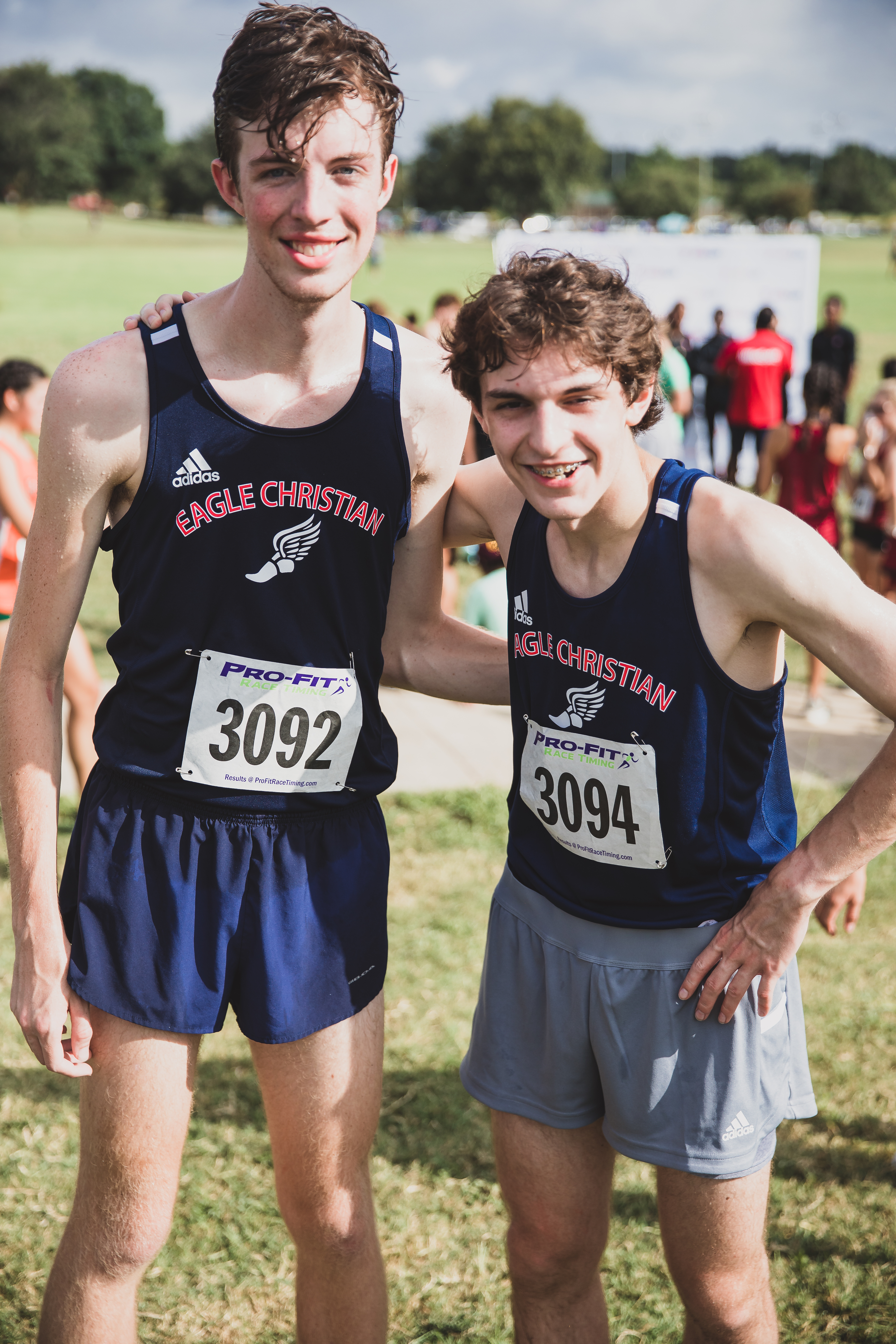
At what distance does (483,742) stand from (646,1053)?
448 centimetres

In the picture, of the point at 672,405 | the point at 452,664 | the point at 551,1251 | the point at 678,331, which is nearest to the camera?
the point at 551,1251

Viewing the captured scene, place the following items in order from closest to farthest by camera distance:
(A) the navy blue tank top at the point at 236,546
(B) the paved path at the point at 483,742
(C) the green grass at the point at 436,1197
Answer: (A) the navy blue tank top at the point at 236,546
(C) the green grass at the point at 436,1197
(B) the paved path at the point at 483,742

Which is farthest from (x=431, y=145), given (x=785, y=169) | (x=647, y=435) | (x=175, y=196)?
(x=647, y=435)

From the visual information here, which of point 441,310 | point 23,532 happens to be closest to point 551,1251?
point 23,532

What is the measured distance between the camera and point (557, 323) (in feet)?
6.34

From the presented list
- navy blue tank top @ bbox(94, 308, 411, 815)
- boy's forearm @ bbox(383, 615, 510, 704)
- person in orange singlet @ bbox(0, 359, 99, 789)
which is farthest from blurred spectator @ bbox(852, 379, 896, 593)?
navy blue tank top @ bbox(94, 308, 411, 815)

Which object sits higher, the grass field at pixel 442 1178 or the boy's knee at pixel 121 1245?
the boy's knee at pixel 121 1245

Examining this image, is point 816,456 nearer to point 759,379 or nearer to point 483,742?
point 483,742

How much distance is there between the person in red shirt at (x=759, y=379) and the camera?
43.8ft

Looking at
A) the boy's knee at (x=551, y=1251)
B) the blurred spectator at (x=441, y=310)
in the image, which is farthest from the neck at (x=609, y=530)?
the blurred spectator at (x=441, y=310)

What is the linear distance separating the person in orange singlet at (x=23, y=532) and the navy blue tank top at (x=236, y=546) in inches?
108

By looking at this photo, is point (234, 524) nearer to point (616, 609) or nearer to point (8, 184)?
point (616, 609)

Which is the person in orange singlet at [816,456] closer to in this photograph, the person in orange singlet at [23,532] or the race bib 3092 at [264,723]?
the person in orange singlet at [23,532]

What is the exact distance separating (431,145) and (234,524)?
128 meters
